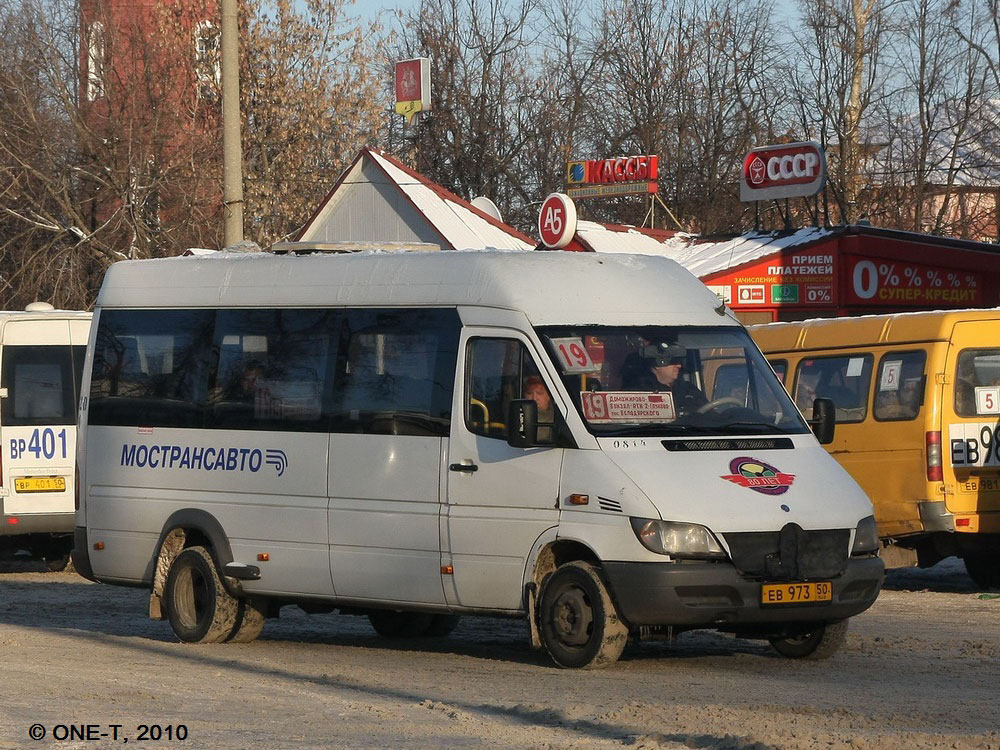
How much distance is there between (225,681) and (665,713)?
288 centimetres

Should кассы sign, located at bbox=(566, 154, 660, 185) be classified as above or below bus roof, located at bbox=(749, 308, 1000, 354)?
above

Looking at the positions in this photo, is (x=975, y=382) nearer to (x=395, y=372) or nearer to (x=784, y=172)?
(x=395, y=372)

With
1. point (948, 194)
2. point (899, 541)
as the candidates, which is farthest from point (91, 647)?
point (948, 194)

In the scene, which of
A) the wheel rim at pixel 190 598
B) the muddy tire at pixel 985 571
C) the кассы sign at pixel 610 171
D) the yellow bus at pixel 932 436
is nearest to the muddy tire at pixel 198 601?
the wheel rim at pixel 190 598

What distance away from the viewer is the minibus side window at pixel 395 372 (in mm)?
10633

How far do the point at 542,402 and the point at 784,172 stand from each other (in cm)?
2175

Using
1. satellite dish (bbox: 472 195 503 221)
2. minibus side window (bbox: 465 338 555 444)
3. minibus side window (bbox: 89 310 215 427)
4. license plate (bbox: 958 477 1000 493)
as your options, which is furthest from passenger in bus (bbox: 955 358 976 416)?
satellite dish (bbox: 472 195 503 221)

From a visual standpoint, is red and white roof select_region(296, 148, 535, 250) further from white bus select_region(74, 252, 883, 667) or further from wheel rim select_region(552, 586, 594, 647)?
wheel rim select_region(552, 586, 594, 647)

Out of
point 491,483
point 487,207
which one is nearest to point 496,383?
point 491,483

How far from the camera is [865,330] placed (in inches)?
587

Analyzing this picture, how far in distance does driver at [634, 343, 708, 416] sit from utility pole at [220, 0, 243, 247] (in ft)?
21.8

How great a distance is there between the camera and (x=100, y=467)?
12539 mm

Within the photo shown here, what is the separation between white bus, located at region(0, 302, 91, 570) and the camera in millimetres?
16859

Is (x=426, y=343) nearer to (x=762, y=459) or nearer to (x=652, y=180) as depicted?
(x=762, y=459)
